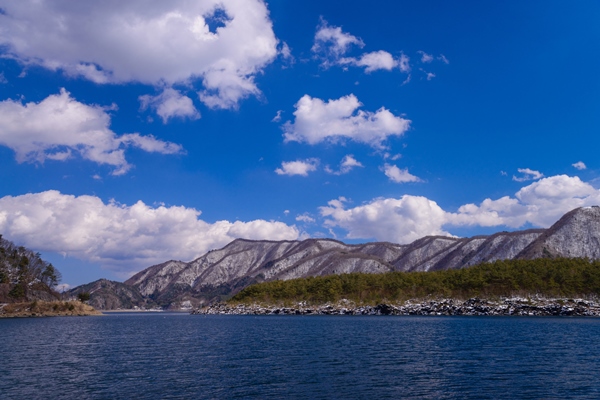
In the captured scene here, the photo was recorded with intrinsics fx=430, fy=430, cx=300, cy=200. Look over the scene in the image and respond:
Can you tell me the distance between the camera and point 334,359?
55.8 metres

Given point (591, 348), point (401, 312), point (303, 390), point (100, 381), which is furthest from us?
point (401, 312)

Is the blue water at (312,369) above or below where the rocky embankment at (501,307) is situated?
above

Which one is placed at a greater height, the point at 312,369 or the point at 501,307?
the point at 312,369

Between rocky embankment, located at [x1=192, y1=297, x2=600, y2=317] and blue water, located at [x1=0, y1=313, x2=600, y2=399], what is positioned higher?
blue water, located at [x1=0, y1=313, x2=600, y2=399]

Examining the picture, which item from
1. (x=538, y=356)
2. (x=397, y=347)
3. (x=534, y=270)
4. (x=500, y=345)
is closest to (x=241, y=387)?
(x=397, y=347)

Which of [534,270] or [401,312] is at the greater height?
[534,270]

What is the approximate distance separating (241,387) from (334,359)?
19.0 m

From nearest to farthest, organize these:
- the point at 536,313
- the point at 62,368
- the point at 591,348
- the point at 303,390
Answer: the point at 303,390 → the point at 62,368 → the point at 591,348 → the point at 536,313

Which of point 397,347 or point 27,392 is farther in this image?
point 397,347

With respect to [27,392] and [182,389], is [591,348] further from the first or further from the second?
[27,392]

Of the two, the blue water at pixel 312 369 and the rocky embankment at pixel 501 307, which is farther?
the rocky embankment at pixel 501 307

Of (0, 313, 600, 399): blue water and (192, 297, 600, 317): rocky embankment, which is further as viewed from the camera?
(192, 297, 600, 317): rocky embankment

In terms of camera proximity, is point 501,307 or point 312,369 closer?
point 312,369

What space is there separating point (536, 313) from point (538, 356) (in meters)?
118
